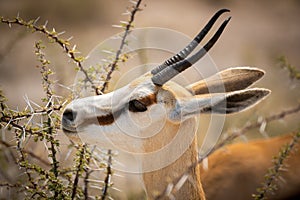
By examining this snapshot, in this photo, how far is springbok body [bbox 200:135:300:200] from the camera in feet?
14.4

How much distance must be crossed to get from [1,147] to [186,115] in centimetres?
138

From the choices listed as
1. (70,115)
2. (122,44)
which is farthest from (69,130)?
(122,44)

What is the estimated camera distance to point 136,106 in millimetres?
3076

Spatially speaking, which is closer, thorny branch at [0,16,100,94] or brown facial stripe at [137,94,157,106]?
thorny branch at [0,16,100,94]

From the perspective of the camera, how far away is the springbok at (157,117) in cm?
300

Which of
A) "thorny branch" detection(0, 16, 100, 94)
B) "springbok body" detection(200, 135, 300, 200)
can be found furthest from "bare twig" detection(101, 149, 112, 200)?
"springbok body" detection(200, 135, 300, 200)

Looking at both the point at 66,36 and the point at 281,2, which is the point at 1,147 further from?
the point at 281,2

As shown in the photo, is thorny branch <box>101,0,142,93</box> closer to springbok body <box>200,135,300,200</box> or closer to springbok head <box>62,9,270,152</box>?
springbok head <box>62,9,270,152</box>

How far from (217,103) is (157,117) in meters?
0.43

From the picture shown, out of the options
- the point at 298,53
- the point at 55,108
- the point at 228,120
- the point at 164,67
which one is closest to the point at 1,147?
the point at 55,108

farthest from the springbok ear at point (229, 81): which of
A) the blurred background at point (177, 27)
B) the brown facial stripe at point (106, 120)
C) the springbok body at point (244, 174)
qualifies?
the blurred background at point (177, 27)

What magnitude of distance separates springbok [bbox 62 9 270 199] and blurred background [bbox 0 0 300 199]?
13.7 feet

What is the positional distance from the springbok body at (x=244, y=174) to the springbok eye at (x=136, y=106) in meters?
1.38

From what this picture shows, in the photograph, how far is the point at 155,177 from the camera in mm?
3318
